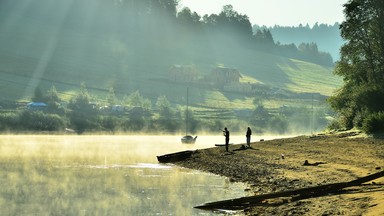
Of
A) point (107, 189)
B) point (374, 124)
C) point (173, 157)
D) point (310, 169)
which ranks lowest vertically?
point (107, 189)

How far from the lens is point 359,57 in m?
73.6

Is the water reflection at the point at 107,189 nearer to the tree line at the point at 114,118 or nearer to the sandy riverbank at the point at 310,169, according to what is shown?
the sandy riverbank at the point at 310,169

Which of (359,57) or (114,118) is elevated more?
(359,57)

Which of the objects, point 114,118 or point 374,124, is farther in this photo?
point 114,118

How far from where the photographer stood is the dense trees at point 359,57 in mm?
67188

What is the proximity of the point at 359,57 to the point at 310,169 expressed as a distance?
37.6 metres

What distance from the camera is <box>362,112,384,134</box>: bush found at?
54969mm

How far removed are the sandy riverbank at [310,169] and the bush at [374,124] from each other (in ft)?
3.33

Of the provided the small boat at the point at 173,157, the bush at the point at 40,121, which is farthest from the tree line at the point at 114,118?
the small boat at the point at 173,157

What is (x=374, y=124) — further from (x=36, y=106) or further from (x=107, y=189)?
(x=36, y=106)

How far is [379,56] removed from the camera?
7062 centimetres

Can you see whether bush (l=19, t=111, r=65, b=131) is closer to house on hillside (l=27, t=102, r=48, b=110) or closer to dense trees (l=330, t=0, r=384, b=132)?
house on hillside (l=27, t=102, r=48, b=110)

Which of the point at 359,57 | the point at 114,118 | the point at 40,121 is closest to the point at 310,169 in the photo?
the point at 359,57

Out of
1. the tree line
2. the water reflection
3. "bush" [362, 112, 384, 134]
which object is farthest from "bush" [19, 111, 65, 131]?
"bush" [362, 112, 384, 134]
